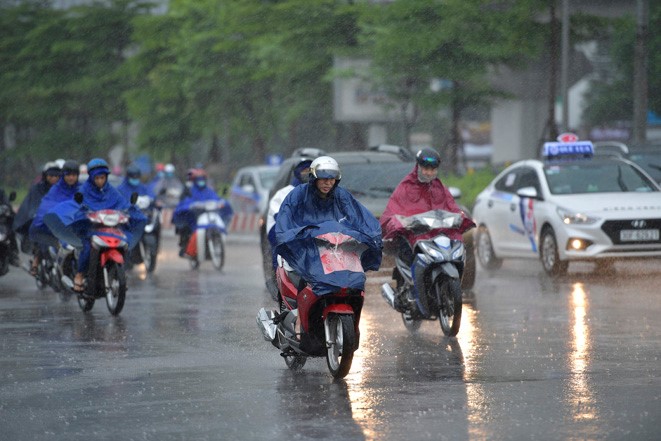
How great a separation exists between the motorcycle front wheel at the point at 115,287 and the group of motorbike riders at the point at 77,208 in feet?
1.21

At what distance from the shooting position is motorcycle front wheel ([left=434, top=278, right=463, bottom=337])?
12.2 meters

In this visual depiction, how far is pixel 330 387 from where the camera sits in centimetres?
950

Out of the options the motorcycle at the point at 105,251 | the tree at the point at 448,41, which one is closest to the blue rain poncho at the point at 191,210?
the motorcycle at the point at 105,251

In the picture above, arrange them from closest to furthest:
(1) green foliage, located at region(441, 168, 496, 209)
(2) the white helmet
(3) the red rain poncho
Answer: (2) the white helmet, (3) the red rain poncho, (1) green foliage, located at region(441, 168, 496, 209)

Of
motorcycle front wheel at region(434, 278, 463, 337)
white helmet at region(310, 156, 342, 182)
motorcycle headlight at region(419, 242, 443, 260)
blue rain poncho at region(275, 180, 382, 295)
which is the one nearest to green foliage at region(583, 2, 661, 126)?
motorcycle headlight at region(419, 242, 443, 260)

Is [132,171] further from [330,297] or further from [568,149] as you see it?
[330,297]

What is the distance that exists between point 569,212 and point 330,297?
30.7 ft

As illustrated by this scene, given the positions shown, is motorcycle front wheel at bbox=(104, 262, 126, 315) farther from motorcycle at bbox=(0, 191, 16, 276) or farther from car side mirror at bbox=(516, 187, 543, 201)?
car side mirror at bbox=(516, 187, 543, 201)

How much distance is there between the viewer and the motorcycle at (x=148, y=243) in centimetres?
2169

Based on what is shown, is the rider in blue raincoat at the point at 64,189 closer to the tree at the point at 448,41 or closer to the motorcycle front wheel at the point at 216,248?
the motorcycle front wheel at the point at 216,248

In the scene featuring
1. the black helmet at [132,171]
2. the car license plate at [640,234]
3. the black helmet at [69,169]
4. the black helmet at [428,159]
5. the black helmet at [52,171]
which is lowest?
the car license plate at [640,234]

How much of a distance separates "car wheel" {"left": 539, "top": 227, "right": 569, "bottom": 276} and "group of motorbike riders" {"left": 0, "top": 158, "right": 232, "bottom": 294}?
5.23 meters

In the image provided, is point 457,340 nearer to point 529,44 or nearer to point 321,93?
point 529,44

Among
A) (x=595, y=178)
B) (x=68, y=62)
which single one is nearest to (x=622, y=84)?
(x=68, y=62)
